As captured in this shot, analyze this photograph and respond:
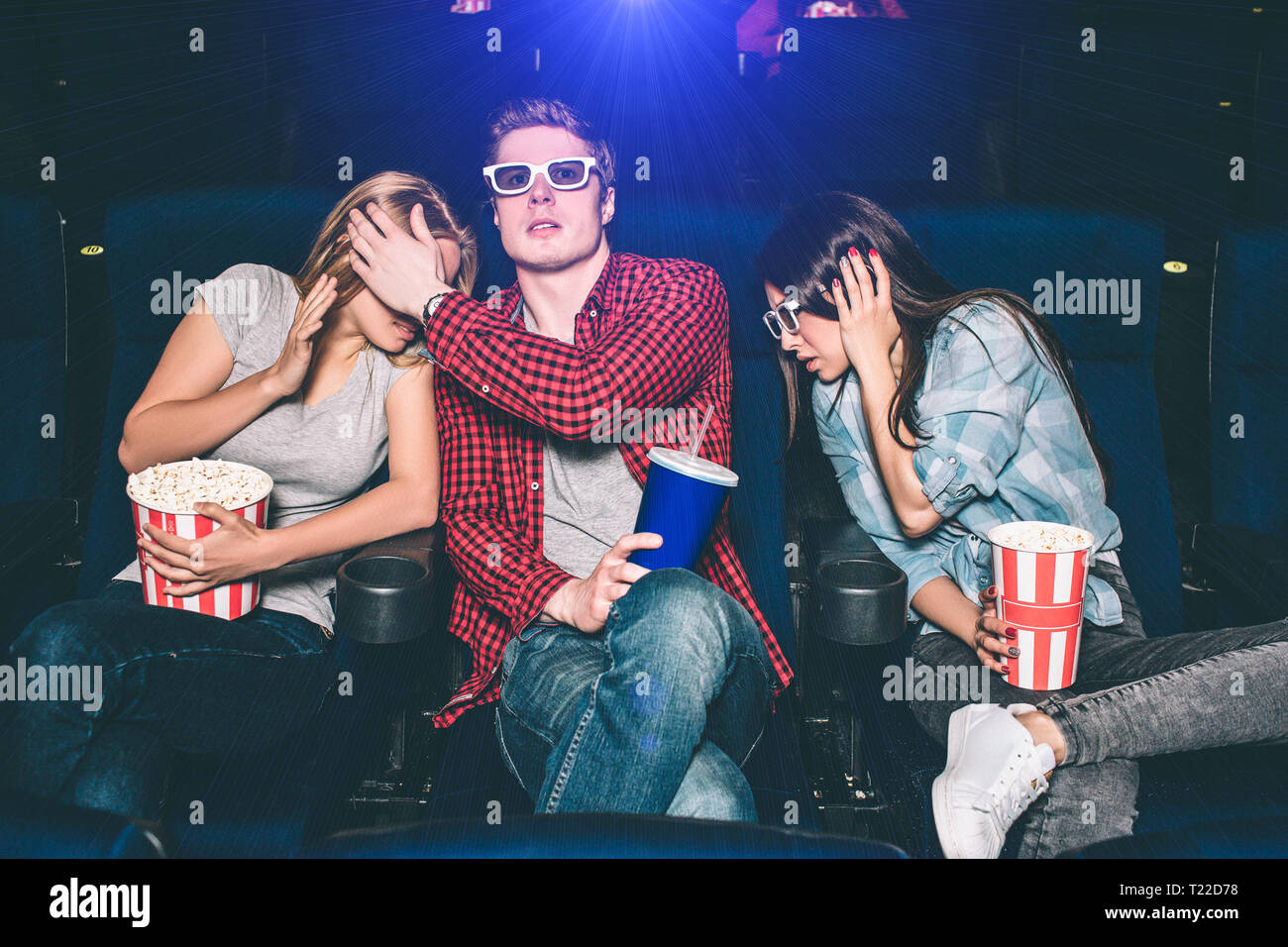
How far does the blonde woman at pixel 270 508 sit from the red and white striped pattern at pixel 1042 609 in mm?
887

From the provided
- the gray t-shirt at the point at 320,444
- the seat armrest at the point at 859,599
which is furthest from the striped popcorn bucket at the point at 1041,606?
the gray t-shirt at the point at 320,444

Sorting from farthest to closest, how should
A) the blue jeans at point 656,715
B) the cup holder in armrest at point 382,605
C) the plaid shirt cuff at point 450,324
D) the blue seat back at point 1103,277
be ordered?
the blue seat back at point 1103,277 → the plaid shirt cuff at point 450,324 → the cup holder in armrest at point 382,605 → the blue jeans at point 656,715

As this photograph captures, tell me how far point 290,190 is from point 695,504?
1.05 m

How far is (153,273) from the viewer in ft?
6.38

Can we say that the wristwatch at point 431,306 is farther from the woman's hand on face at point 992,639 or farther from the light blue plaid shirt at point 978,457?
the woman's hand on face at point 992,639

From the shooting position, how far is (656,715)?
1.35 metres

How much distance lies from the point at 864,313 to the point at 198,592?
3.68ft

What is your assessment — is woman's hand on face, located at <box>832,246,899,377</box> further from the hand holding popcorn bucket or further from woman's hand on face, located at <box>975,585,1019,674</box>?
the hand holding popcorn bucket

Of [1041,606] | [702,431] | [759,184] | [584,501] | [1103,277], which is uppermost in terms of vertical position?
[759,184]

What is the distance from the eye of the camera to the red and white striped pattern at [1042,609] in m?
1.52

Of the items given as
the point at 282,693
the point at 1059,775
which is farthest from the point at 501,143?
the point at 1059,775

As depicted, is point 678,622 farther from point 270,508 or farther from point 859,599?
point 270,508

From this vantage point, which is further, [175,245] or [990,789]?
[175,245]

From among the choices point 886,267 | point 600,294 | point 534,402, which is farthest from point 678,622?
point 886,267
